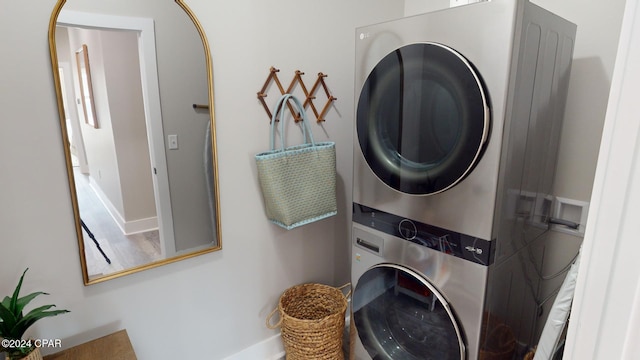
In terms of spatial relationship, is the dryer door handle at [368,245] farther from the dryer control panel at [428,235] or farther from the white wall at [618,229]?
the white wall at [618,229]

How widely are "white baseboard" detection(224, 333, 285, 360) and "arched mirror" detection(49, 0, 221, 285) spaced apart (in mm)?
596

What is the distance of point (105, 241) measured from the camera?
49.6 inches

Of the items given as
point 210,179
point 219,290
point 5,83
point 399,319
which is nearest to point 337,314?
point 399,319

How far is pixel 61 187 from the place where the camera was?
115cm

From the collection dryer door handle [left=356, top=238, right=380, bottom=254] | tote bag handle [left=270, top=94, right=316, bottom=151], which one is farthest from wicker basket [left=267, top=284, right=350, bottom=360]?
tote bag handle [left=270, top=94, right=316, bottom=151]

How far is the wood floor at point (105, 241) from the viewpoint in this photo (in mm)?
1213

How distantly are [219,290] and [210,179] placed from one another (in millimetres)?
511

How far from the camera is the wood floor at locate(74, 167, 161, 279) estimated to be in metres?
1.21

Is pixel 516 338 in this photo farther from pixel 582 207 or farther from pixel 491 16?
pixel 491 16

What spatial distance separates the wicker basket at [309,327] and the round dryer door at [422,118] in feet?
2.37

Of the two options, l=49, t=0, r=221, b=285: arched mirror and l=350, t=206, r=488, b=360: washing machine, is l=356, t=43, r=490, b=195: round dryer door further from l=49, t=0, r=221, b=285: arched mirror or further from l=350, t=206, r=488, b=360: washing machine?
l=49, t=0, r=221, b=285: arched mirror

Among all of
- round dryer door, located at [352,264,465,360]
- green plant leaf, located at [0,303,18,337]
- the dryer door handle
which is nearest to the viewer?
green plant leaf, located at [0,303,18,337]

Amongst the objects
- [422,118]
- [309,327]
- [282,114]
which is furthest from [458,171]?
[309,327]

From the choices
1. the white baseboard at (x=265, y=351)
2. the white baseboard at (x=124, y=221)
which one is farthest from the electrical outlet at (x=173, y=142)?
the white baseboard at (x=265, y=351)
